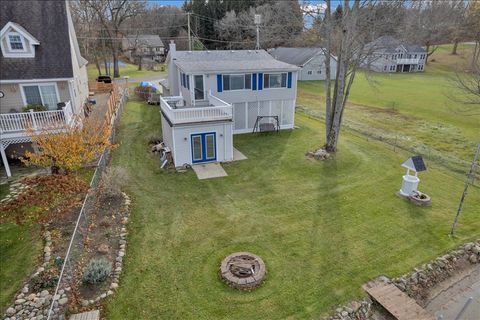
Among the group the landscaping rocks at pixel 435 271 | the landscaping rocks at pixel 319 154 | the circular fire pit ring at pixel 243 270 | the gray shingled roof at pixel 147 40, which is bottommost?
the landscaping rocks at pixel 435 271

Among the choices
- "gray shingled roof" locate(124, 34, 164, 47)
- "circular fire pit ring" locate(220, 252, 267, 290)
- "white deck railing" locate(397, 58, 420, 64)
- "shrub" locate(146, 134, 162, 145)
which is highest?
"gray shingled roof" locate(124, 34, 164, 47)

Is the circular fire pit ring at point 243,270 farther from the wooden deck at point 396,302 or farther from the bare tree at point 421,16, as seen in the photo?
the bare tree at point 421,16

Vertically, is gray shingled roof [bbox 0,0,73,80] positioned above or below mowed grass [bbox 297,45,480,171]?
above

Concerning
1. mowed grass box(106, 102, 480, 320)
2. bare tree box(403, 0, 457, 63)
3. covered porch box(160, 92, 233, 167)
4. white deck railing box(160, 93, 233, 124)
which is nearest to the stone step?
mowed grass box(106, 102, 480, 320)

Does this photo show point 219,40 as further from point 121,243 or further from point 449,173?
point 121,243

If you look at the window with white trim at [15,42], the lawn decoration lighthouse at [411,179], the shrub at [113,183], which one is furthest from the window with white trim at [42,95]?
the lawn decoration lighthouse at [411,179]

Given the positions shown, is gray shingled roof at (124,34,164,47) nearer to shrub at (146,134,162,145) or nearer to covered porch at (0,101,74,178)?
shrub at (146,134,162,145)
